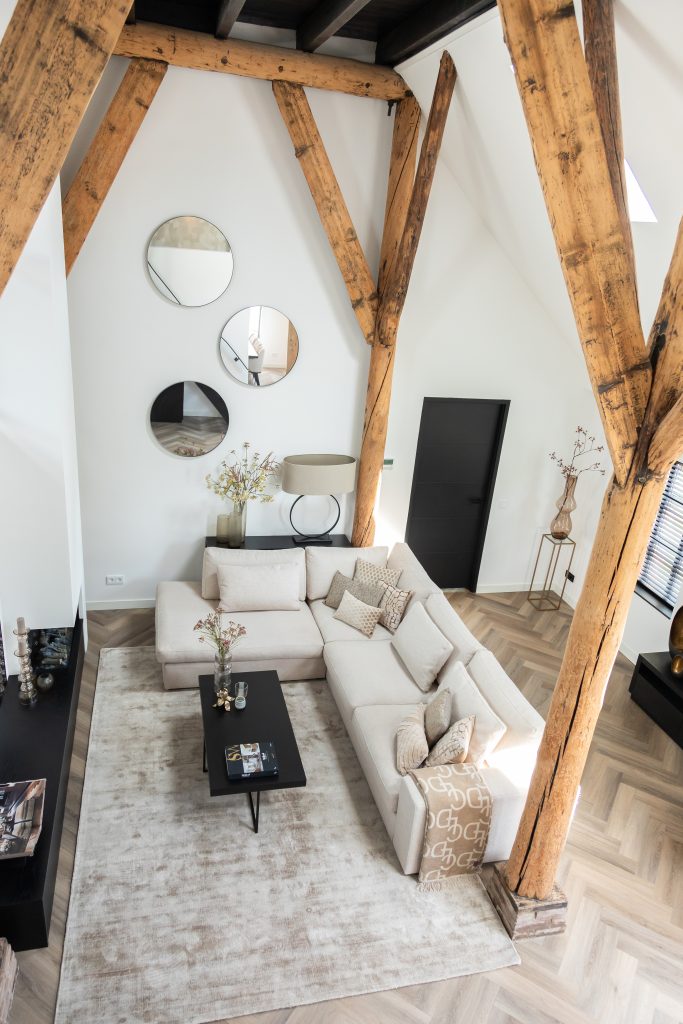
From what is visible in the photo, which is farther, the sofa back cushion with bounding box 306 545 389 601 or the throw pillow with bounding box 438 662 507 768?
the sofa back cushion with bounding box 306 545 389 601

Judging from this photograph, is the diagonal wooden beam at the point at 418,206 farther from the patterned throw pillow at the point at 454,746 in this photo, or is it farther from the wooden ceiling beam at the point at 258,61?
the patterned throw pillow at the point at 454,746

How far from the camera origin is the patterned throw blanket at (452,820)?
367 cm

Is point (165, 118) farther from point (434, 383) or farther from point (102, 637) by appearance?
point (102, 637)

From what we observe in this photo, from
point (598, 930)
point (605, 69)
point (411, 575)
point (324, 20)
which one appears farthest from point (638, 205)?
point (598, 930)

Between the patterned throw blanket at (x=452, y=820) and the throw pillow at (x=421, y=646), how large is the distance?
98cm

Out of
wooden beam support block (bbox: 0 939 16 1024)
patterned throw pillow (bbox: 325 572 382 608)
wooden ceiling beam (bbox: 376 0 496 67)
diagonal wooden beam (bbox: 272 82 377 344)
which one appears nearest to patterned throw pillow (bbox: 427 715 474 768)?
patterned throw pillow (bbox: 325 572 382 608)

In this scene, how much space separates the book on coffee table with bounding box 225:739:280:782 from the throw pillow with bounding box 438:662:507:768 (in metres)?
1.13

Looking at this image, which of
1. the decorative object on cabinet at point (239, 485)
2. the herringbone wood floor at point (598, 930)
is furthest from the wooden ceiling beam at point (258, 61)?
the herringbone wood floor at point (598, 930)

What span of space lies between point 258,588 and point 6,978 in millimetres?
2975

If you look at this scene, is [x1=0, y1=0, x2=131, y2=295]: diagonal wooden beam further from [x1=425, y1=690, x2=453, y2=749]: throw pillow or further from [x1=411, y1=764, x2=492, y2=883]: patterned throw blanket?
[x1=425, y1=690, x2=453, y2=749]: throw pillow

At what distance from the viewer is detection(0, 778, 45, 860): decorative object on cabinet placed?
3.28 metres

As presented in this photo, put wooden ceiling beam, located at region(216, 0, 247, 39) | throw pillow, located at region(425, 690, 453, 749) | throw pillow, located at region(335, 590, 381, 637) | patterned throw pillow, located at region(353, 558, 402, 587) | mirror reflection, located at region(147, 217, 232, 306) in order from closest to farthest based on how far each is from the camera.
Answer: wooden ceiling beam, located at region(216, 0, 247, 39) < throw pillow, located at region(425, 690, 453, 749) < mirror reflection, located at region(147, 217, 232, 306) < throw pillow, located at region(335, 590, 381, 637) < patterned throw pillow, located at region(353, 558, 402, 587)

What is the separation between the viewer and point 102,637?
572cm

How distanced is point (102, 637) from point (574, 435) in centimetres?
469
